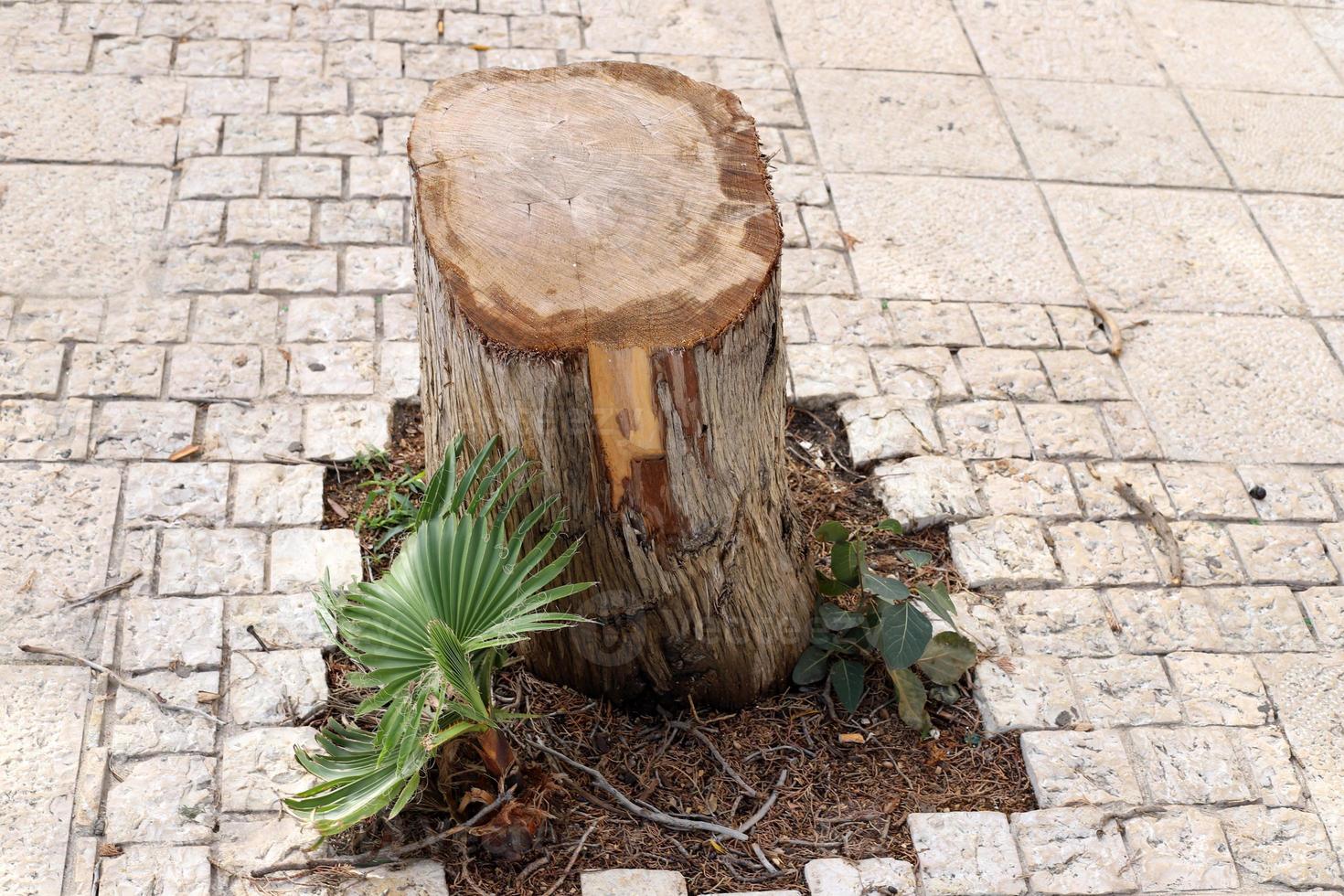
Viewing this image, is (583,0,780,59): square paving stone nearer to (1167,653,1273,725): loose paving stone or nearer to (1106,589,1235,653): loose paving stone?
(1106,589,1235,653): loose paving stone

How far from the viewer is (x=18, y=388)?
13.0ft

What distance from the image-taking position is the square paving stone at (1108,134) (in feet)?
17.7

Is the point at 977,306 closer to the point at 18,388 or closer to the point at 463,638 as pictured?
the point at 463,638

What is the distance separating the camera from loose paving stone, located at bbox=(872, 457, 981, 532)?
3.89m

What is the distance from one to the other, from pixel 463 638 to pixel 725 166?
1.25 metres

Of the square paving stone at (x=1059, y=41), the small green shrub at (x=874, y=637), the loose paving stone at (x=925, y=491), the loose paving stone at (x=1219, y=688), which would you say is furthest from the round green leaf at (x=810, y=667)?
the square paving stone at (x=1059, y=41)

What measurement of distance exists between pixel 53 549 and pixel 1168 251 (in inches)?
164

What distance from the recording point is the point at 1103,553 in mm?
3869

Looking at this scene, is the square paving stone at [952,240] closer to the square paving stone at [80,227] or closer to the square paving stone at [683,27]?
the square paving stone at [683,27]

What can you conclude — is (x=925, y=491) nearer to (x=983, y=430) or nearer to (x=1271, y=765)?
(x=983, y=430)

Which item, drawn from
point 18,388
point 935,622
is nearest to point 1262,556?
point 935,622

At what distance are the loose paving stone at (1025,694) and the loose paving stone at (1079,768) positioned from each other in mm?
46

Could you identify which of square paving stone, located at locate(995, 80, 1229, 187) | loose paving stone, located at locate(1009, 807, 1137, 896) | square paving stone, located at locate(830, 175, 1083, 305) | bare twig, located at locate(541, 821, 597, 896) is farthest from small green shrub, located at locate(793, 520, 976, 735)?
square paving stone, located at locate(995, 80, 1229, 187)

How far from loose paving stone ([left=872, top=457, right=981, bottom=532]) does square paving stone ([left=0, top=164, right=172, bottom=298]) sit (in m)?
2.62
